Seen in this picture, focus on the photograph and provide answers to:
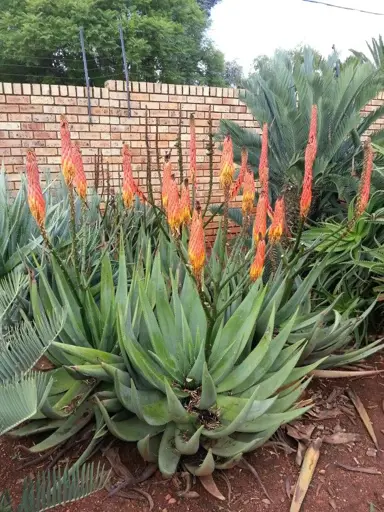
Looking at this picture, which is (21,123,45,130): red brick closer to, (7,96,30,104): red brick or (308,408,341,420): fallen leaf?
(7,96,30,104): red brick

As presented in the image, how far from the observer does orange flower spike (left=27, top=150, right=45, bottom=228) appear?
1243mm

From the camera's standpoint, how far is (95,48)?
12.9 m

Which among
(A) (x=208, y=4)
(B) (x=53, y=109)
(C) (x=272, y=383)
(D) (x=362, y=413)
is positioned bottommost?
(D) (x=362, y=413)

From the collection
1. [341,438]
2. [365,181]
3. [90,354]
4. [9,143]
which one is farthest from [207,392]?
[9,143]

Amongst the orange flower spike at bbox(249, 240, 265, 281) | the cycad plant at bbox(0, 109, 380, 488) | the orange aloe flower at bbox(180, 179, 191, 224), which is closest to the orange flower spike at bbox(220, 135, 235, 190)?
the cycad plant at bbox(0, 109, 380, 488)

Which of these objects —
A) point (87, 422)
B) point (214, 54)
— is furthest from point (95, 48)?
point (87, 422)

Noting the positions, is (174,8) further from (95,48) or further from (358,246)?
(358,246)

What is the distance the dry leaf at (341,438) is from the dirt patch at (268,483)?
14 mm

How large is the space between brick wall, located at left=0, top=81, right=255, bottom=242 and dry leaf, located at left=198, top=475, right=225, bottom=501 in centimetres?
323

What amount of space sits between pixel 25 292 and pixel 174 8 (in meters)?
16.1

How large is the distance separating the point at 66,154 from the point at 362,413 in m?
1.72

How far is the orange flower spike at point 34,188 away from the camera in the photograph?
1243 millimetres

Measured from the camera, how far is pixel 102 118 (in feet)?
15.8

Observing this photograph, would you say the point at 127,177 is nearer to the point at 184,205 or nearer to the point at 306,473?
the point at 184,205
